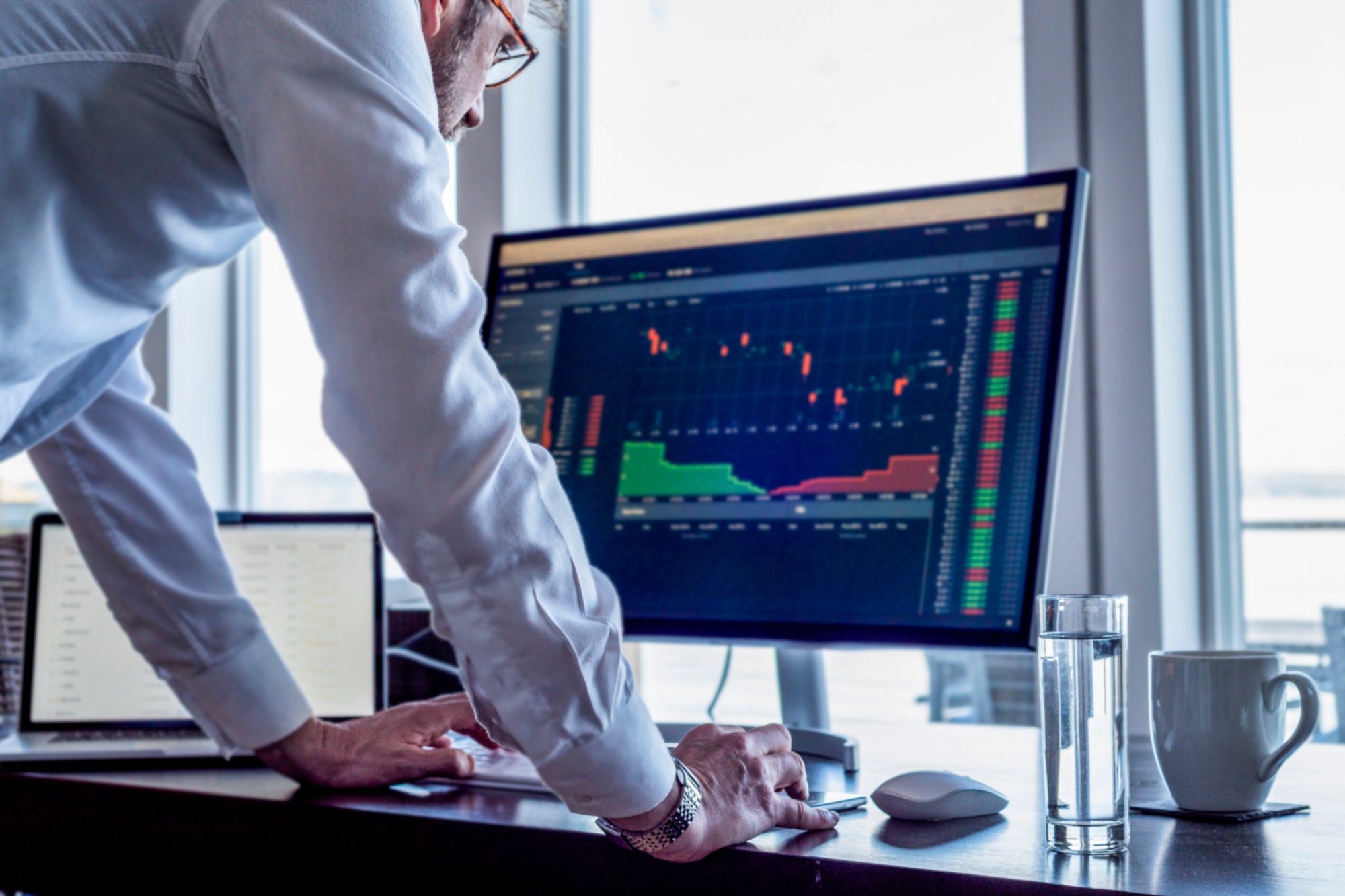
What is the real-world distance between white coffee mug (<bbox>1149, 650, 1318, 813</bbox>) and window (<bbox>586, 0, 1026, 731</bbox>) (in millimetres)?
1040

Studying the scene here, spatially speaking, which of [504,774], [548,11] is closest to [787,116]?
[548,11]

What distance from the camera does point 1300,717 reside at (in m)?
0.81

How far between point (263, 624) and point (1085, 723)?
2.93 ft

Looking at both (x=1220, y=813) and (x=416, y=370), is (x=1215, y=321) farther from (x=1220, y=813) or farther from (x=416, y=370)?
(x=416, y=370)

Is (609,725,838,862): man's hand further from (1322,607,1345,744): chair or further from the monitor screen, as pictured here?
(1322,607,1345,744): chair

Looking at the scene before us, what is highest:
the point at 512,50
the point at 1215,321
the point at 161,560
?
the point at 512,50

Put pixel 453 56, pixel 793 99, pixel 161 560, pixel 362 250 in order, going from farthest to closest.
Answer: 1. pixel 793 99
2. pixel 161 560
3. pixel 453 56
4. pixel 362 250

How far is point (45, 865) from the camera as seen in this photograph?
1.07m

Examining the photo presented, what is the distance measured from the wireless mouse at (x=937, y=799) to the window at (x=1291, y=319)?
1.00m

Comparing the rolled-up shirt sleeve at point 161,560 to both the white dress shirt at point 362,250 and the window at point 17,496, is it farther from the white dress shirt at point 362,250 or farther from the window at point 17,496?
the window at point 17,496

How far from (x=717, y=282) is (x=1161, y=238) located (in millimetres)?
694

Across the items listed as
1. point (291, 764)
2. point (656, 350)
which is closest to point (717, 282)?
point (656, 350)

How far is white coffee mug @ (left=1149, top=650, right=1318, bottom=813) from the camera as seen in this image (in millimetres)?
826

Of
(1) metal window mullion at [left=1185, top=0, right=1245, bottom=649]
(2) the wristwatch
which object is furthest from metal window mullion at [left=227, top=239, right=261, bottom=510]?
(2) the wristwatch
